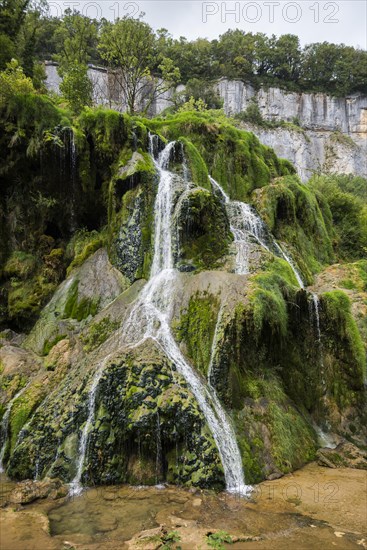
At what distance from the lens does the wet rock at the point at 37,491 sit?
702 cm

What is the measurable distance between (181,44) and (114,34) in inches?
1357

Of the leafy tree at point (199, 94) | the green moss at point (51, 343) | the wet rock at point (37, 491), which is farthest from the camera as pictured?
the leafy tree at point (199, 94)

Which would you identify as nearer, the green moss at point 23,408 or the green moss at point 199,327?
the green moss at point 23,408

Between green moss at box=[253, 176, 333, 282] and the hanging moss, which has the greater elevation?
green moss at box=[253, 176, 333, 282]

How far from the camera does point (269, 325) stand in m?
10.1

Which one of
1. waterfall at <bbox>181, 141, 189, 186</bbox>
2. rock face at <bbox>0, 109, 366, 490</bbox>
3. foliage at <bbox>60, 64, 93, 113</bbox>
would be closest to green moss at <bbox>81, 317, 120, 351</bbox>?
rock face at <bbox>0, 109, 366, 490</bbox>

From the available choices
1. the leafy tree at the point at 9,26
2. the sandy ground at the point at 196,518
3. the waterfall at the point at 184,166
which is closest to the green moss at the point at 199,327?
the sandy ground at the point at 196,518

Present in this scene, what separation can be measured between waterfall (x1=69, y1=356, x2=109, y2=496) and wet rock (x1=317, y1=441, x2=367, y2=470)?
17.8 feet

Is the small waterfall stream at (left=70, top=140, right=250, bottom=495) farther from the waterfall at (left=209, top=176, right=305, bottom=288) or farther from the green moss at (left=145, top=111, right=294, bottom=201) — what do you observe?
the green moss at (left=145, top=111, right=294, bottom=201)

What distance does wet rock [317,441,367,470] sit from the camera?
29.2ft

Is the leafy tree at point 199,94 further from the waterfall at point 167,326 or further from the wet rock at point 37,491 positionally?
the wet rock at point 37,491

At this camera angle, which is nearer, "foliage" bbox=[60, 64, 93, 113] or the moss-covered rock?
the moss-covered rock

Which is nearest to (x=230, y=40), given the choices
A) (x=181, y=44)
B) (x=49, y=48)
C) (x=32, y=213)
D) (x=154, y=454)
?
(x=181, y=44)

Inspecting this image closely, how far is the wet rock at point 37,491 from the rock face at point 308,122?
50.9 m
